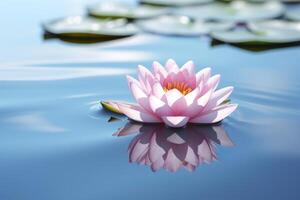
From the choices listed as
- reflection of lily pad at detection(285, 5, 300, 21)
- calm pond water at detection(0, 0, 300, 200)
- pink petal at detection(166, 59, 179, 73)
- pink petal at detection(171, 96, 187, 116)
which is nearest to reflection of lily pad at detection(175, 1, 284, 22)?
reflection of lily pad at detection(285, 5, 300, 21)

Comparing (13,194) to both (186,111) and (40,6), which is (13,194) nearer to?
(186,111)

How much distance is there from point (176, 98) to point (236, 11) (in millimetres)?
1301

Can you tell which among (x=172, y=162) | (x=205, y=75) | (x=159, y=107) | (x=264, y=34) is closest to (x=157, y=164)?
(x=172, y=162)

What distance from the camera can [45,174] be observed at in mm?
1078

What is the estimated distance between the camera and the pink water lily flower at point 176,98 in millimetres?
1191

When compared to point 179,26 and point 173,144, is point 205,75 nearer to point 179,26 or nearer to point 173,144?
point 173,144

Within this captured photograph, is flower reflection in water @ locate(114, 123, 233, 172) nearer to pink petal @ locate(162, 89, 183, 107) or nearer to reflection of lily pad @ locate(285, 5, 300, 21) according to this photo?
pink petal @ locate(162, 89, 183, 107)

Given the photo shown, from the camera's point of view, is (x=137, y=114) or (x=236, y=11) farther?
(x=236, y=11)

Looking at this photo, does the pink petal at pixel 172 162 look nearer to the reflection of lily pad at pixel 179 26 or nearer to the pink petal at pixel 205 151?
the pink petal at pixel 205 151

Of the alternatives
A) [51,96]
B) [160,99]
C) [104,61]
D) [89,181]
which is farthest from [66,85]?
[89,181]

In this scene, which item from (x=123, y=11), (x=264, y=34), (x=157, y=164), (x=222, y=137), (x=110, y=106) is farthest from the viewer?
(x=123, y=11)

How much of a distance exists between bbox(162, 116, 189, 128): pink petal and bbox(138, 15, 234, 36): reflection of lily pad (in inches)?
37.0

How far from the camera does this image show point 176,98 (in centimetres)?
118

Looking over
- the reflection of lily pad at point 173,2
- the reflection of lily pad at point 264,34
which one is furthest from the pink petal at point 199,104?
the reflection of lily pad at point 173,2
